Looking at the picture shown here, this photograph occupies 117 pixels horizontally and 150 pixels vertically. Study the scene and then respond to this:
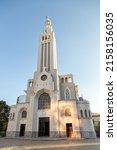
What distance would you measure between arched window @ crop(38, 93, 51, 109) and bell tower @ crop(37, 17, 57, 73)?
20.3 ft

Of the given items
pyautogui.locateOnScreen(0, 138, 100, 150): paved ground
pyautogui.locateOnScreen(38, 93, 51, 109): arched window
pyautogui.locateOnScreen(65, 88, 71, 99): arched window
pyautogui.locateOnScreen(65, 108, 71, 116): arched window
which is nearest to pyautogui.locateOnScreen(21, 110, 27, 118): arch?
pyautogui.locateOnScreen(38, 93, 51, 109): arched window

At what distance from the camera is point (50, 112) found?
27.5 m

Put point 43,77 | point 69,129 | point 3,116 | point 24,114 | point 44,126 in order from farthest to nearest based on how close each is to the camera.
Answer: point 3,116
point 43,77
point 24,114
point 44,126
point 69,129

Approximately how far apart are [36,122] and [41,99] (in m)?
4.63

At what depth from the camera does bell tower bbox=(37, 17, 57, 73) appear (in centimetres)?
3322

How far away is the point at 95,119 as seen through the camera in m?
40.3

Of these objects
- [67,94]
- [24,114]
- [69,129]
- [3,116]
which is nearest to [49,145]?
[69,129]

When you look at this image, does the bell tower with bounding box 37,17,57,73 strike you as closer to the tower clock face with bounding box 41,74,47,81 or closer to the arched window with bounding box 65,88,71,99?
the tower clock face with bounding box 41,74,47,81

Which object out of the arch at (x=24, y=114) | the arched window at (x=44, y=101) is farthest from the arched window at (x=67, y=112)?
the arch at (x=24, y=114)

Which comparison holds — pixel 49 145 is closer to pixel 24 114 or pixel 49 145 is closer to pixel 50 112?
pixel 50 112

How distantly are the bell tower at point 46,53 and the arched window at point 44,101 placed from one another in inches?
244

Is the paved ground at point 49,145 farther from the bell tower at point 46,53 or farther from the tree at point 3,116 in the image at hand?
the tree at point 3,116

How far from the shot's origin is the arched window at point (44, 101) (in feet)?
94.2

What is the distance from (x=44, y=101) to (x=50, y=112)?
2.89 metres
